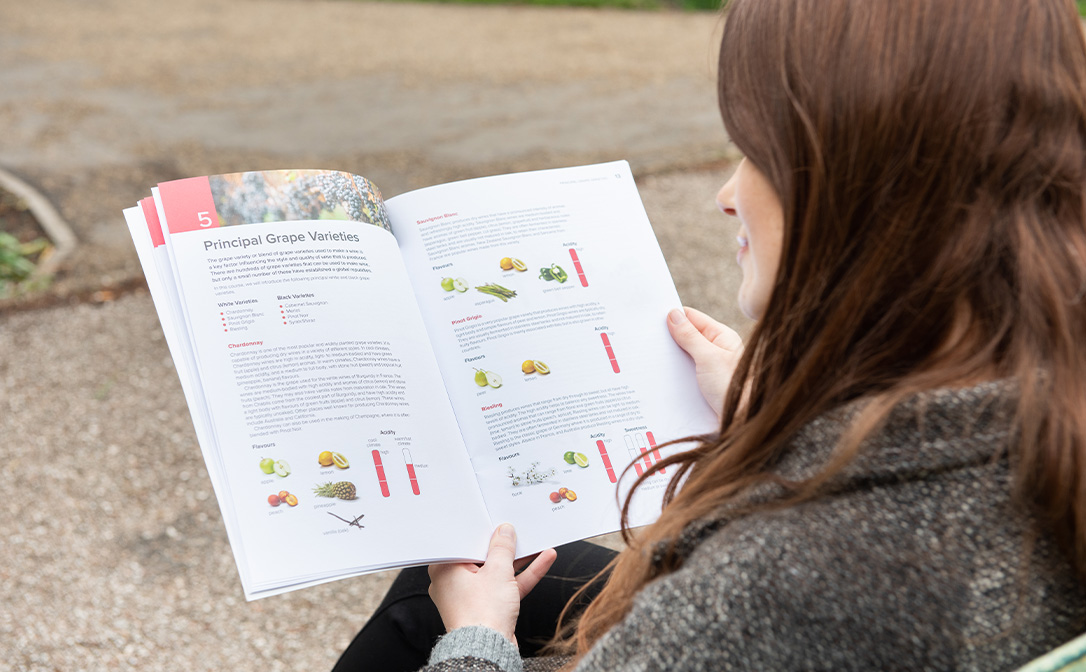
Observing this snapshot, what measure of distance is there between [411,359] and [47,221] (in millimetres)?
2926

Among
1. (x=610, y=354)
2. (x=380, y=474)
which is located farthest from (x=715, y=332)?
(x=380, y=474)

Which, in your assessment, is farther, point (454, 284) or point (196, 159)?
point (196, 159)

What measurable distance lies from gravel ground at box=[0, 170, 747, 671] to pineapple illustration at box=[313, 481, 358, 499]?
1.12 m

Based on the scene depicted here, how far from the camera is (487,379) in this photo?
119 cm

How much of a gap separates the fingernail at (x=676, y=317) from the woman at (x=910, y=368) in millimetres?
424

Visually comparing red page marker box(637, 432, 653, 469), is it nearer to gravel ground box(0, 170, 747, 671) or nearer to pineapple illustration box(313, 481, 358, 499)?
pineapple illustration box(313, 481, 358, 499)

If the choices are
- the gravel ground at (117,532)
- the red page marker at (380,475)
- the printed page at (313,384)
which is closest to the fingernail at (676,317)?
the printed page at (313,384)

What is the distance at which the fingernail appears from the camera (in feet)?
4.13

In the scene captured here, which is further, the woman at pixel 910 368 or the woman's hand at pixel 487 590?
the woman's hand at pixel 487 590

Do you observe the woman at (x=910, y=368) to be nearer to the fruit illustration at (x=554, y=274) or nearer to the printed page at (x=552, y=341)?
the printed page at (x=552, y=341)

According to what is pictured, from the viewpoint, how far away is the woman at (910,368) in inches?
27.5

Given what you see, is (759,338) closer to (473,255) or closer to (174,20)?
(473,255)

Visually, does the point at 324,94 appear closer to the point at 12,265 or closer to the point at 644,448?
the point at 12,265

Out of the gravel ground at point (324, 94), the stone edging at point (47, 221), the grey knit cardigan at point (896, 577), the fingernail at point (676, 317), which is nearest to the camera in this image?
the grey knit cardigan at point (896, 577)
